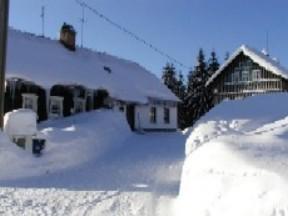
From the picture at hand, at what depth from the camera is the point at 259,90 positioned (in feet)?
134

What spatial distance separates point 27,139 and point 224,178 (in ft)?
39.2

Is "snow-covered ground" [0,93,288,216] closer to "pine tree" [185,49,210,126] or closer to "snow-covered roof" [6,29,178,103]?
"snow-covered roof" [6,29,178,103]

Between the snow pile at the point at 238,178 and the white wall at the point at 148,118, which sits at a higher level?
the white wall at the point at 148,118

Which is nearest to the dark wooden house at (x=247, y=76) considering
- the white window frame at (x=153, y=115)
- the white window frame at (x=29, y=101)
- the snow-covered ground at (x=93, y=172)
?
the white window frame at (x=153, y=115)

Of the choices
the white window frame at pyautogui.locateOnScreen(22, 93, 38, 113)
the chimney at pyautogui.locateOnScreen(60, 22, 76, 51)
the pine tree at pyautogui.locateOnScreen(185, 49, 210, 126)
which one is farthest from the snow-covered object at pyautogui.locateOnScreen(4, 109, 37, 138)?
the pine tree at pyautogui.locateOnScreen(185, 49, 210, 126)

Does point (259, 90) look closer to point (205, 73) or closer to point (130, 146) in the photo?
point (205, 73)

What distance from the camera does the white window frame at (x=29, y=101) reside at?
27.8 m

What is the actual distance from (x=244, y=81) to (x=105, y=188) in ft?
94.1

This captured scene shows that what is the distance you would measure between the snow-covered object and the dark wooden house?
22742 mm

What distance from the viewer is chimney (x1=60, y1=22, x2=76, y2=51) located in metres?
33.8

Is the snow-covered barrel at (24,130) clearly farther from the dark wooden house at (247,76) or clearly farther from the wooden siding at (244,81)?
the wooden siding at (244,81)

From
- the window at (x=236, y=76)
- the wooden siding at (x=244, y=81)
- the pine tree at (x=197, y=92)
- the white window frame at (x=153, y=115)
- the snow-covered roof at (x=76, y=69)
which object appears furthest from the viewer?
the pine tree at (x=197, y=92)

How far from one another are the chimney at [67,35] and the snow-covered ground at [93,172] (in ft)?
24.4

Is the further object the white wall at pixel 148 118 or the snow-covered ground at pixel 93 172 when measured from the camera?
the white wall at pixel 148 118
